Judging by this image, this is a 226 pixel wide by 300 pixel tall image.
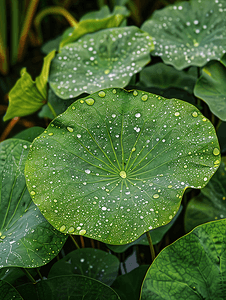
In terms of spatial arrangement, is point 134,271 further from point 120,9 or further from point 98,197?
point 120,9

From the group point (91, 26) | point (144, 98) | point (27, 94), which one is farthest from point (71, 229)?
point (91, 26)

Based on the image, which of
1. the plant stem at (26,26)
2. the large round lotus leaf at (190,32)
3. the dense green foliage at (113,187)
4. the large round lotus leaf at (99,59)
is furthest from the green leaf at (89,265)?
the plant stem at (26,26)

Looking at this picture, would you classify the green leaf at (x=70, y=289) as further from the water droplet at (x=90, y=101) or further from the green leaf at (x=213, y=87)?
the green leaf at (x=213, y=87)

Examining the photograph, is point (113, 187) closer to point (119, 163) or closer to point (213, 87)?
point (119, 163)

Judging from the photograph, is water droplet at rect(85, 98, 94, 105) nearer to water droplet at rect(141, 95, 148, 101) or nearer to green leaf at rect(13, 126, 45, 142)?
water droplet at rect(141, 95, 148, 101)

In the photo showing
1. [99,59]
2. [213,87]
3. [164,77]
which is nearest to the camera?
[213,87]

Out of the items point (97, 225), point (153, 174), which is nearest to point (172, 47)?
point (153, 174)

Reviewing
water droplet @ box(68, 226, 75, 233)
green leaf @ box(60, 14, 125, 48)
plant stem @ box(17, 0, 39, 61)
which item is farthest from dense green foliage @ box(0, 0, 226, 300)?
plant stem @ box(17, 0, 39, 61)
